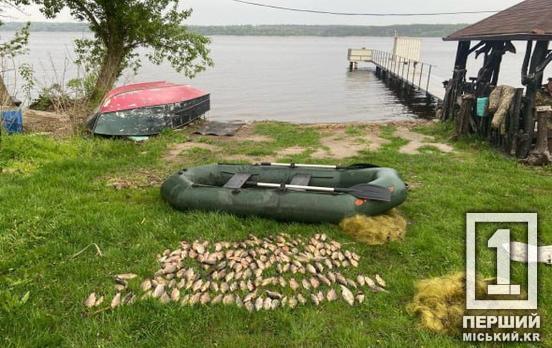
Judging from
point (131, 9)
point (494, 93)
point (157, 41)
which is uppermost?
point (131, 9)

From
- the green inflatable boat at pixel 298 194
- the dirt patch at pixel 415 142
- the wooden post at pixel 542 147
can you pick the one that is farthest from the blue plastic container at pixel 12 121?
the wooden post at pixel 542 147

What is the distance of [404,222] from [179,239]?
357 cm

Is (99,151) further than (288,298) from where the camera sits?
Yes

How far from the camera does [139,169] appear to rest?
996cm

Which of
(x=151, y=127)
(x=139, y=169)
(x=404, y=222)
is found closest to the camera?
(x=404, y=222)

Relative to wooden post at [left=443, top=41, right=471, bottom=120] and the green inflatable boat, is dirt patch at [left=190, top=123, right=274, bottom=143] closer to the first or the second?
the green inflatable boat

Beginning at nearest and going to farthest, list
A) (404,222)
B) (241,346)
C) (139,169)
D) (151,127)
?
(241,346)
(404,222)
(139,169)
(151,127)

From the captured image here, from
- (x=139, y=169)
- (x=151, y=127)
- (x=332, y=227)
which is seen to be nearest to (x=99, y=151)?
(x=139, y=169)

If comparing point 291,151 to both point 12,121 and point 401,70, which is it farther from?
point 401,70

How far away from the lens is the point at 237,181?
7.45 m

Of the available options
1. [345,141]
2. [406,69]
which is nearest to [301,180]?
[345,141]

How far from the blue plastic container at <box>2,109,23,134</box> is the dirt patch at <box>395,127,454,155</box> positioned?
12.6 meters

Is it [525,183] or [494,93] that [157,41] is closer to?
[494,93]

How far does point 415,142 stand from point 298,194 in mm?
8043
